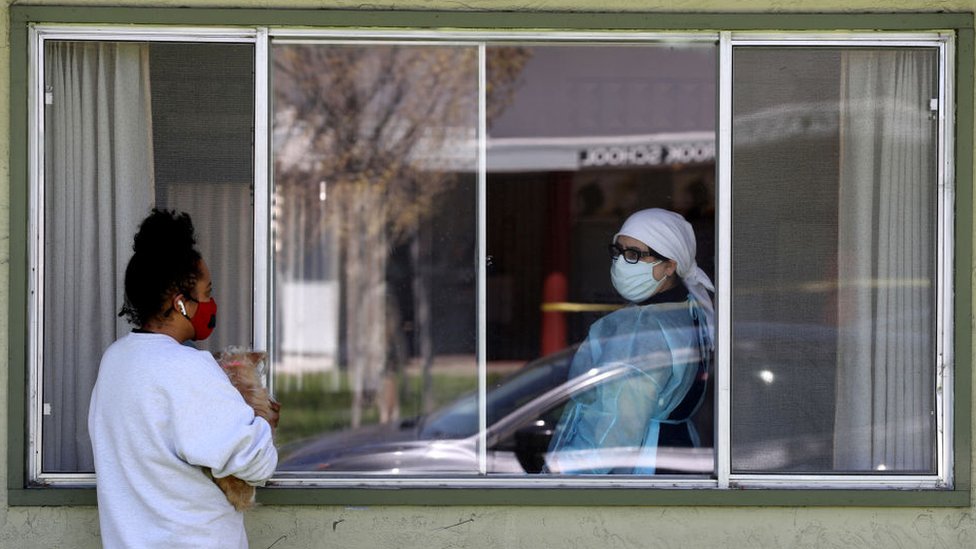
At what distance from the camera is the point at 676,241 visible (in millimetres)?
5391

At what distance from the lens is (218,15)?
188 inches

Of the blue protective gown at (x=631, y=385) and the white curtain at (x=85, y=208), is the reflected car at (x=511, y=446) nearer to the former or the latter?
the blue protective gown at (x=631, y=385)

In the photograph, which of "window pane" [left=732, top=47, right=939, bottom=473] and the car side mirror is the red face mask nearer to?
the car side mirror

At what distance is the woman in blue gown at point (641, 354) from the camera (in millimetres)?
5176

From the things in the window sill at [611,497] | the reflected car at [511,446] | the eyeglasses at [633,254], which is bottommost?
the window sill at [611,497]

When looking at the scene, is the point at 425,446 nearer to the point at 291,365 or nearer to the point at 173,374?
the point at 173,374

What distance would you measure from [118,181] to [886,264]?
3.00 metres

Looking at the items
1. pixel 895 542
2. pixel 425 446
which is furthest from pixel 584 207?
pixel 895 542

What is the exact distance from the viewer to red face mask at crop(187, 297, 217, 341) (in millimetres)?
3941

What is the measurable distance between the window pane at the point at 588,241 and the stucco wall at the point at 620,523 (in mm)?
278

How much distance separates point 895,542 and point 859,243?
3.79ft

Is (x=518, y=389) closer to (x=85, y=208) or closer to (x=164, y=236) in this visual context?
(x=85, y=208)

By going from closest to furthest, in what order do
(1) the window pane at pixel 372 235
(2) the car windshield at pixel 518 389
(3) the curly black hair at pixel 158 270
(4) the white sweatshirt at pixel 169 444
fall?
1. (4) the white sweatshirt at pixel 169 444
2. (3) the curly black hair at pixel 158 270
3. (2) the car windshield at pixel 518 389
4. (1) the window pane at pixel 372 235

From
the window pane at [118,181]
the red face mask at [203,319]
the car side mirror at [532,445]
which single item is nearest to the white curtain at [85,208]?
the window pane at [118,181]
